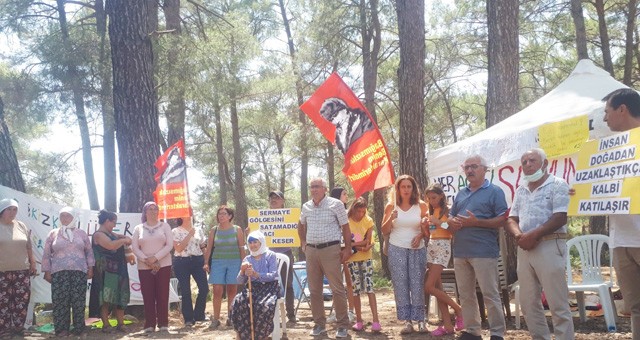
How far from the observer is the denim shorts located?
26.1 feet

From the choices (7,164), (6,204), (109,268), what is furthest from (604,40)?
(6,204)

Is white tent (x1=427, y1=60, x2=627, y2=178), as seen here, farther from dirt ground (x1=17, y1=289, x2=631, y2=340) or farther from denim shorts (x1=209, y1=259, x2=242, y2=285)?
denim shorts (x1=209, y1=259, x2=242, y2=285)

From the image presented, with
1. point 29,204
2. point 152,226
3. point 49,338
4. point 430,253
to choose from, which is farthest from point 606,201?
point 29,204

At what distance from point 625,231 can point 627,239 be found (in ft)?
0.22

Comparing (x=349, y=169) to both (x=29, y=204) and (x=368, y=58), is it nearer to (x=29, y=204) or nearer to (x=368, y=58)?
(x=29, y=204)

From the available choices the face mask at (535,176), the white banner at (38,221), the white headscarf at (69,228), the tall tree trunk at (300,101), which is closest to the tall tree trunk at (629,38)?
the tall tree trunk at (300,101)

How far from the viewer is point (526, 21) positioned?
16.2 meters

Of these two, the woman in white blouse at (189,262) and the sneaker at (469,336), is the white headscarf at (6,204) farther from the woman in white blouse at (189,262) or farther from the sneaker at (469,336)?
the sneaker at (469,336)

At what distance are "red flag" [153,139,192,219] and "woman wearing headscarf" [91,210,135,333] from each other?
0.86m

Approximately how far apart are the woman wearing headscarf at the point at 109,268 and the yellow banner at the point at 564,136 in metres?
4.93

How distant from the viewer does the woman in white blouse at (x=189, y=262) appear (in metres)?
8.35

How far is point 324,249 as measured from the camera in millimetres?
6723

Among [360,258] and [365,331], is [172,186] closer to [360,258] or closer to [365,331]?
[360,258]

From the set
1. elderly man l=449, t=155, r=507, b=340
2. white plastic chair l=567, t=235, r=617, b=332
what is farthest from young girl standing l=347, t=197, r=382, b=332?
white plastic chair l=567, t=235, r=617, b=332
